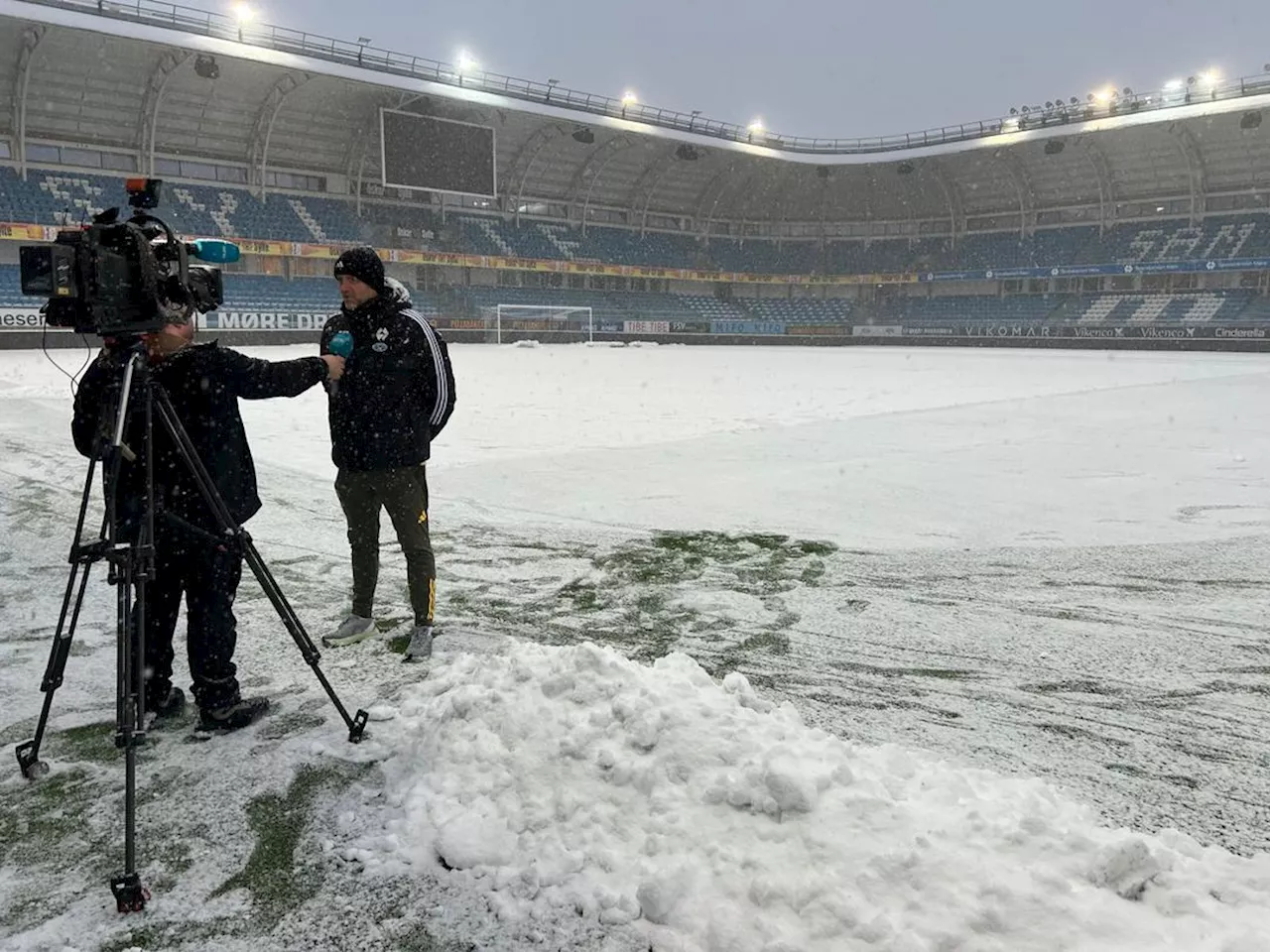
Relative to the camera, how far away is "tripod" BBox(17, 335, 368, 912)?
2.36 m

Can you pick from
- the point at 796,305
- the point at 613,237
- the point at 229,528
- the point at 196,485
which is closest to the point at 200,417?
the point at 196,485

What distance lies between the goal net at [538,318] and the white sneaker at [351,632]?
37.6m

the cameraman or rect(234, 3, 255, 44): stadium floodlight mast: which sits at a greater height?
rect(234, 3, 255, 44): stadium floodlight mast

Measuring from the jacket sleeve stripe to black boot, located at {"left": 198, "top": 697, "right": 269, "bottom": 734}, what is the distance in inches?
59.5

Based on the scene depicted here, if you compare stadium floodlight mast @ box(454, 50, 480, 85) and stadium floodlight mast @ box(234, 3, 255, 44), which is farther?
stadium floodlight mast @ box(454, 50, 480, 85)

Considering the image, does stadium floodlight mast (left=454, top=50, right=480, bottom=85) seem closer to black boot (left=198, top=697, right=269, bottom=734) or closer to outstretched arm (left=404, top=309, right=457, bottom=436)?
outstretched arm (left=404, top=309, right=457, bottom=436)

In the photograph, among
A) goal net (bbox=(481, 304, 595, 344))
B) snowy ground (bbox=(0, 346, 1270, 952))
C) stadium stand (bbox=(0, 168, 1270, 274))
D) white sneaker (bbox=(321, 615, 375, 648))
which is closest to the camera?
snowy ground (bbox=(0, 346, 1270, 952))

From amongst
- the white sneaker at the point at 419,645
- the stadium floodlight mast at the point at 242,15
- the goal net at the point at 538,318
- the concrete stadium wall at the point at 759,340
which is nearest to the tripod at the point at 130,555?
the white sneaker at the point at 419,645

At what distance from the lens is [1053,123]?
→ 138 feet

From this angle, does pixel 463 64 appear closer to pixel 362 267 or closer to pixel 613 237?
pixel 613 237

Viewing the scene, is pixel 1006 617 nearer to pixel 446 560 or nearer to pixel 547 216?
pixel 446 560

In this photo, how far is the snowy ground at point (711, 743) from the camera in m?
2.15

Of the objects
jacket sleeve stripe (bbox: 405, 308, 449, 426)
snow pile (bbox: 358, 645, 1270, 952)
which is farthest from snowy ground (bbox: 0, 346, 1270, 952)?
jacket sleeve stripe (bbox: 405, 308, 449, 426)

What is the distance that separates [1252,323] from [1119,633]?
1692 inches
